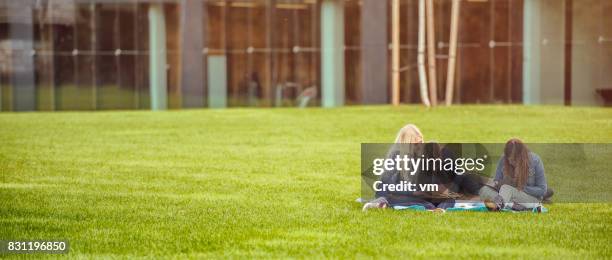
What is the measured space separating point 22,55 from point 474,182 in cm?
3705

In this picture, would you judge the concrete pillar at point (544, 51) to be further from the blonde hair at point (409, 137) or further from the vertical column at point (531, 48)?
the blonde hair at point (409, 137)

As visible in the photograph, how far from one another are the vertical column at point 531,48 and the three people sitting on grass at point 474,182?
32075 mm

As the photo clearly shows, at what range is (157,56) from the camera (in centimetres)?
4778

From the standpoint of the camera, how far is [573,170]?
18984mm

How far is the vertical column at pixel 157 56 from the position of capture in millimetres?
47562

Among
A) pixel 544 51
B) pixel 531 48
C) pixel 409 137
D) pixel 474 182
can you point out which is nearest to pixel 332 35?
pixel 531 48

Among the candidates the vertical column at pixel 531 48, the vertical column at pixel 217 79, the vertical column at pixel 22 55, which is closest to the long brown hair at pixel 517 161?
the vertical column at pixel 531 48

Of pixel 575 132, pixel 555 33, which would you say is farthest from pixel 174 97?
pixel 575 132

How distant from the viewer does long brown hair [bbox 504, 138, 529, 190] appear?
42.5 ft

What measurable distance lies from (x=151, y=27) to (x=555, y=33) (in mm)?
16800

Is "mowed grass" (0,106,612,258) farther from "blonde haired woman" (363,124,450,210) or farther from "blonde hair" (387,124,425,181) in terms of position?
"blonde hair" (387,124,425,181)

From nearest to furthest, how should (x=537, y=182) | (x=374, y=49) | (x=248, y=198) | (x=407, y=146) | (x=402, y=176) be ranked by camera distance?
1. (x=407, y=146)
2. (x=402, y=176)
3. (x=537, y=182)
4. (x=248, y=198)
5. (x=374, y=49)

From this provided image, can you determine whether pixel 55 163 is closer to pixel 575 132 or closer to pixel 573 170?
pixel 573 170

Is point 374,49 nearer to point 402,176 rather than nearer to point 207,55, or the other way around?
point 207,55
